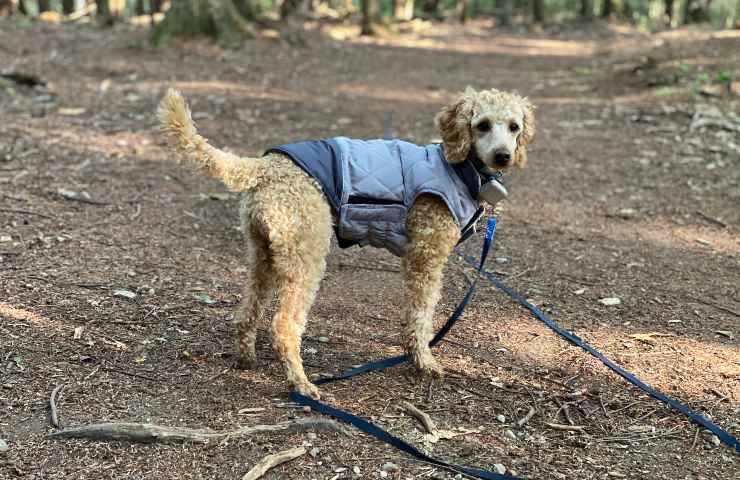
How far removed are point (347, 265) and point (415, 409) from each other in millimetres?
2436

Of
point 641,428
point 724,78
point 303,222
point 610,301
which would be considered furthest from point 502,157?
point 724,78

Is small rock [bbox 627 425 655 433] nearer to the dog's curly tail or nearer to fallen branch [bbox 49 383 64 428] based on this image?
the dog's curly tail

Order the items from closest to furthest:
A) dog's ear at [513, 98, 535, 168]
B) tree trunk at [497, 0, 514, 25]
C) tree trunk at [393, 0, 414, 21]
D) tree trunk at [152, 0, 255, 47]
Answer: dog's ear at [513, 98, 535, 168], tree trunk at [152, 0, 255, 47], tree trunk at [393, 0, 414, 21], tree trunk at [497, 0, 514, 25]

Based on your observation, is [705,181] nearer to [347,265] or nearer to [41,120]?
[347,265]

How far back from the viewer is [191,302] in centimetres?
515

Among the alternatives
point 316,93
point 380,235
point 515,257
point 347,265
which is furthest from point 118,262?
point 316,93

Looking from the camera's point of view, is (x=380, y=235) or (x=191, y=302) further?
(x=191, y=302)

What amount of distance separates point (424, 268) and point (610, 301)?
2.05m

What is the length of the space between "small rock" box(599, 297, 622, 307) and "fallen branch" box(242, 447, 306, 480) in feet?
10.4

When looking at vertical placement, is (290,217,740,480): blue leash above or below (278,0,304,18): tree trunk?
below

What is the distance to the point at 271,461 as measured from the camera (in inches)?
133

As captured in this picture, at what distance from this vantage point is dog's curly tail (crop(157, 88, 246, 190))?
3.70 meters

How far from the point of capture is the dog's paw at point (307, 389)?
399cm

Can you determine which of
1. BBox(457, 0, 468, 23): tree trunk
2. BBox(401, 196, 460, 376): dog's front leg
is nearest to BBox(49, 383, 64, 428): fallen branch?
BBox(401, 196, 460, 376): dog's front leg
